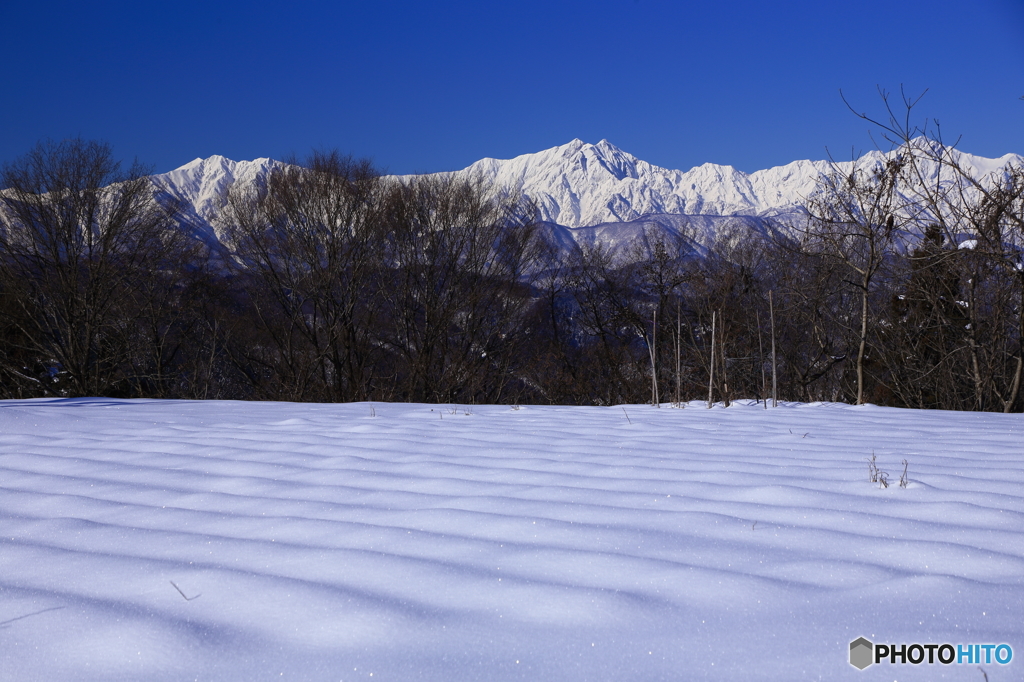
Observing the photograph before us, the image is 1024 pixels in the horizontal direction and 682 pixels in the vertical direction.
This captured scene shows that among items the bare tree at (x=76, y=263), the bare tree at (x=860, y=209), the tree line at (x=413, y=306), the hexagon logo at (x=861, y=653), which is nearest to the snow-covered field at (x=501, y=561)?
the hexagon logo at (x=861, y=653)

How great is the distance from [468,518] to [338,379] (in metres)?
12.0

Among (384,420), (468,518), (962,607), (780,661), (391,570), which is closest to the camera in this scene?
(780,661)

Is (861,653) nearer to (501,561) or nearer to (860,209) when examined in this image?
(501,561)

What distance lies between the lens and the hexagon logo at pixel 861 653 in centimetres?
89

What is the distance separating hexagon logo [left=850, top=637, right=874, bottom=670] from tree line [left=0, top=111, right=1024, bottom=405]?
611cm

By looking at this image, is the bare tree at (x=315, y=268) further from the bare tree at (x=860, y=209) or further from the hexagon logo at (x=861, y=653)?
the hexagon logo at (x=861, y=653)

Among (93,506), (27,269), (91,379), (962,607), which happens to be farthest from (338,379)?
(962,607)

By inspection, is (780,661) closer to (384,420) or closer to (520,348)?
(384,420)

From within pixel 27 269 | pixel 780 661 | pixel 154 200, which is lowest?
pixel 780 661

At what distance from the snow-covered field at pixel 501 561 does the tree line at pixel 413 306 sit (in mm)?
5389

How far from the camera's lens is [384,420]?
333 centimetres

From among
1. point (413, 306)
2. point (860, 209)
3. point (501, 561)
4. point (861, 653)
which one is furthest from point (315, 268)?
point (861, 653)

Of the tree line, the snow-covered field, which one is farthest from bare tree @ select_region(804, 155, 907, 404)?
the snow-covered field

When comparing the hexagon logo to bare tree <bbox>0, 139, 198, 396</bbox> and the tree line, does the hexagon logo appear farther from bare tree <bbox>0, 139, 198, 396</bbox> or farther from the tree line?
bare tree <bbox>0, 139, 198, 396</bbox>
